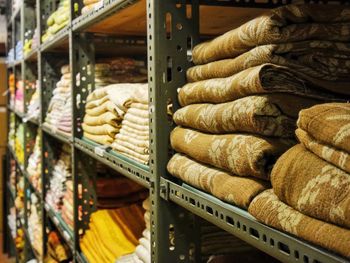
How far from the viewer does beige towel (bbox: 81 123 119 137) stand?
1.57 metres

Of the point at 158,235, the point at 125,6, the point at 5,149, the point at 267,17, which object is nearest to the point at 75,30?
the point at 125,6

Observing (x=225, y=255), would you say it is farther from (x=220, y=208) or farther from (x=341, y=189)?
(x=341, y=189)

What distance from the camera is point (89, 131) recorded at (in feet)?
5.85

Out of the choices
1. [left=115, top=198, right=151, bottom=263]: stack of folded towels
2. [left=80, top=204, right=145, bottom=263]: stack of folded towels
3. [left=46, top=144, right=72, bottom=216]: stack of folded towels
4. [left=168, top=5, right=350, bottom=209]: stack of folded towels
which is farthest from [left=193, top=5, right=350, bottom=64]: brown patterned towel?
[left=46, top=144, right=72, bottom=216]: stack of folded towels

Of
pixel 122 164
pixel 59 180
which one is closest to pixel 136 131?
pixel 122 164

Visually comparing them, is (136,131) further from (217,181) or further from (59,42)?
(59,42)

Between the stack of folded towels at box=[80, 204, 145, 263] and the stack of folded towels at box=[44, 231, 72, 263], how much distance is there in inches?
23.7

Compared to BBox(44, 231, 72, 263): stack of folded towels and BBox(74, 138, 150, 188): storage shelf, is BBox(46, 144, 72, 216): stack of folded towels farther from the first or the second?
BBox(74, 138, 150, 188): storage shelf

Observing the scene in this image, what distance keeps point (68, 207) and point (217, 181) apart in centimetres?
150

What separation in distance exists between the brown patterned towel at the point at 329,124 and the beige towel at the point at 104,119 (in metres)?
1.00

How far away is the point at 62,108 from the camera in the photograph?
2.33 meters

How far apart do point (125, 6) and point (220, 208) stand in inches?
26.5

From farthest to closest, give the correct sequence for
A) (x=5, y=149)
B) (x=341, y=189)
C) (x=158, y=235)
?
(x=5, y=149) → (x=158, y=235) → (x=341, y=189)

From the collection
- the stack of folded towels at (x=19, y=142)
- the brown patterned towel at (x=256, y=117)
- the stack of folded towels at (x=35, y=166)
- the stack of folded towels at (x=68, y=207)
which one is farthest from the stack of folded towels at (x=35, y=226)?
the brown patterned towel at (x=256, y=117)
